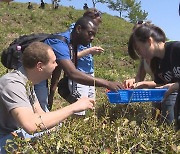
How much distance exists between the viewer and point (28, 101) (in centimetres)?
257

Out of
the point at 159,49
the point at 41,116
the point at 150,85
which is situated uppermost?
the point at 159,49

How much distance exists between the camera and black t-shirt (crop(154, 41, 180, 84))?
326 centimetres

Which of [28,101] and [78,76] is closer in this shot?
[28,101]

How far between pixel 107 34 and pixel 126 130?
18685 mm

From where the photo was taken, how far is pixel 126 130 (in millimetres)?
2074

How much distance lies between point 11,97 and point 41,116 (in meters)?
0.23

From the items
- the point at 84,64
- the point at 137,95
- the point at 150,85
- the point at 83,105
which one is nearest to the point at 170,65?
the point at 137,95

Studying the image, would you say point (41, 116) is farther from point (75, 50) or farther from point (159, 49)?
point (75, 50)

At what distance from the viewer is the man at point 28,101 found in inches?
97.1

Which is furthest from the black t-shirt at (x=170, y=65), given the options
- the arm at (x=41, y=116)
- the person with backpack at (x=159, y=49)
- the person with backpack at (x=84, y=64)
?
the arm at (x=41, y=116)

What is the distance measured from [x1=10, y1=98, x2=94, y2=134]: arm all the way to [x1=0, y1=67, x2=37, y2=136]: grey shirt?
0.16ft

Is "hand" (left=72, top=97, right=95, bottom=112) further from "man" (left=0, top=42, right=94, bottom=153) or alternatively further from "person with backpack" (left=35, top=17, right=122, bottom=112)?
"person with backpack" (left=35, top=17, right=122, bottom=112)

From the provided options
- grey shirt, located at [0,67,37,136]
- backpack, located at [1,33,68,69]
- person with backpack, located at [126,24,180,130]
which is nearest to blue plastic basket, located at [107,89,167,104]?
person with backpack, located at [126,24,180,130]

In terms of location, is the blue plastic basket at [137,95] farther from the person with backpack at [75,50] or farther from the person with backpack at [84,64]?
the person with backpack at [84,64]
